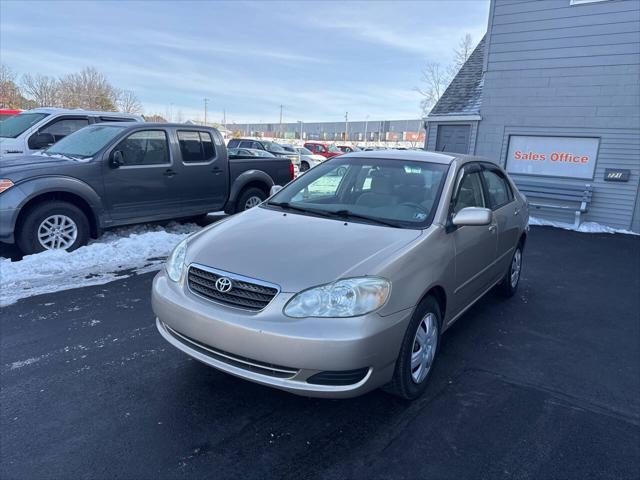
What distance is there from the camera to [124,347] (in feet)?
11.9

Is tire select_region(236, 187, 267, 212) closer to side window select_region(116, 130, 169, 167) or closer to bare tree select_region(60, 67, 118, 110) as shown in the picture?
side window select_region(116, 130, 169, 167)

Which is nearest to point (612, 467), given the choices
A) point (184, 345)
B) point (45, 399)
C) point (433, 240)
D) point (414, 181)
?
point (433, 240)

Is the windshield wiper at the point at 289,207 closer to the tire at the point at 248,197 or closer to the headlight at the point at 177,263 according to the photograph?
the headlight at the point at 177,263

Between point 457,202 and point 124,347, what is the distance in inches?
115

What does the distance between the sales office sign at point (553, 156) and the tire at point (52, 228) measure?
33.8 feet

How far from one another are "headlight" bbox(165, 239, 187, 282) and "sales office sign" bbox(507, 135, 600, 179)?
1075 cm

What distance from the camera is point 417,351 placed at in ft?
9.91

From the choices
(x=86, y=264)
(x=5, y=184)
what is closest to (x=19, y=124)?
(x=5, y=184)

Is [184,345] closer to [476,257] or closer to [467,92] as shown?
[476,257]

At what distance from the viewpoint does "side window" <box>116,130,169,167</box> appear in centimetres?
654

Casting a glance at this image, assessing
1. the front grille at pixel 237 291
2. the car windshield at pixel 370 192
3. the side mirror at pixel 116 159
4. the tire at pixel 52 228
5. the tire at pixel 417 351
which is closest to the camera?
the front grille at pixel 237 291

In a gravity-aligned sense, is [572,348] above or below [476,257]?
below

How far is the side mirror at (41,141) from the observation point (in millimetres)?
8005

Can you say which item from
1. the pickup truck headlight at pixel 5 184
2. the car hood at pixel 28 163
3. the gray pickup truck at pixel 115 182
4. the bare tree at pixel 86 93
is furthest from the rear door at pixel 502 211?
the bare tree at pixel 86 93
